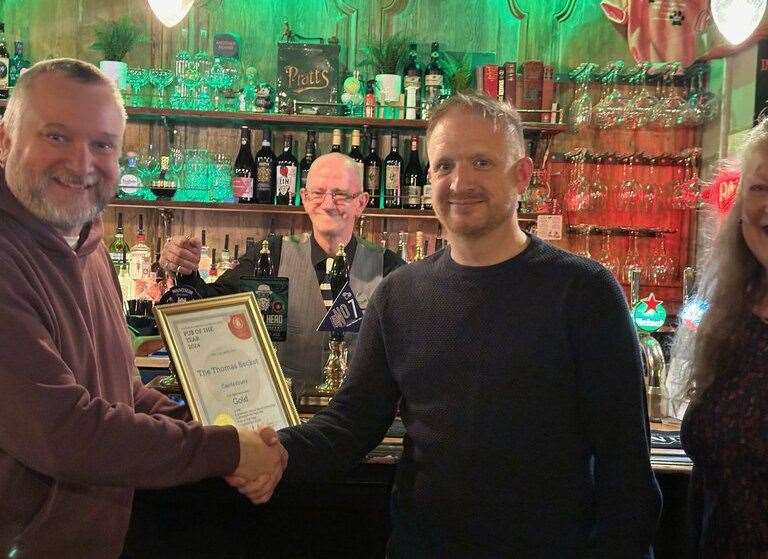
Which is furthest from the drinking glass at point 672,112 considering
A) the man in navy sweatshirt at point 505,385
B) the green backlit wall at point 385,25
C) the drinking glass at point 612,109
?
the man in navy sweatshirt at point 505,385

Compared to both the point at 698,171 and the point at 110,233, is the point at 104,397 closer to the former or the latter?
the point at 110,233

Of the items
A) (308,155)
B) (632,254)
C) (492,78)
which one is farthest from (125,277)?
(632,254)

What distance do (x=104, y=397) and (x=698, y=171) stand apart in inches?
165

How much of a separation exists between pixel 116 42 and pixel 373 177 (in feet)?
5.44

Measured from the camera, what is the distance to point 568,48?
490 centimetres

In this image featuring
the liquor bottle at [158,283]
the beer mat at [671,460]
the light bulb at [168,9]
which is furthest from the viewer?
the liquor bottle at [158,283]

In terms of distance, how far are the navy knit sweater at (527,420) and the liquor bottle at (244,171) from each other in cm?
305

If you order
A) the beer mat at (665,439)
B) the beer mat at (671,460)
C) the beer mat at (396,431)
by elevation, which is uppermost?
the beer mat at (665,439)

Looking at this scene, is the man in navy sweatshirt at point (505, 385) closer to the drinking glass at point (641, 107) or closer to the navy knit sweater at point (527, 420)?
the navy knit sweater at point (527, 420)

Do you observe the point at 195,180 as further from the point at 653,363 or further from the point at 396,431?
the point at 653,363

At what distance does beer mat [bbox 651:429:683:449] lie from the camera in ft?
6.69

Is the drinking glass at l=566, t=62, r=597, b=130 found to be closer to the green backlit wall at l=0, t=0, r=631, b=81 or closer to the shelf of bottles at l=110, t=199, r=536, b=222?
the green backlit wall at l=0, t=0, r=631, b=81

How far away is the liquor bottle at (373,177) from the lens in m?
4.65

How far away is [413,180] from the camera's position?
183 inches
